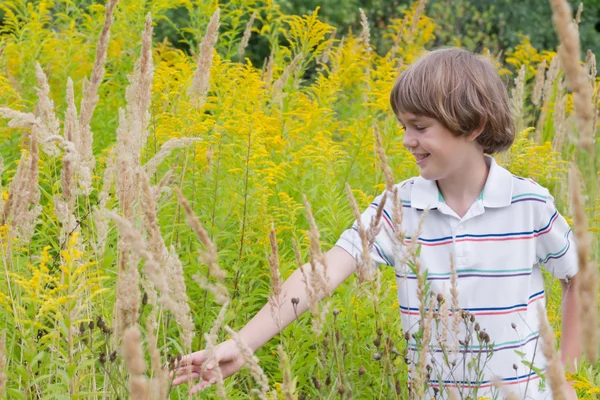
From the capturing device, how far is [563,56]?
73cm

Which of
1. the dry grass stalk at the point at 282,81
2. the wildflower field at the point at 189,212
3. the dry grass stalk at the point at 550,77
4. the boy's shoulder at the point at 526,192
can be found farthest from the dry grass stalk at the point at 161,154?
the dry grass stalk at the point at 550,77

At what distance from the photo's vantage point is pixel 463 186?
2.36 m

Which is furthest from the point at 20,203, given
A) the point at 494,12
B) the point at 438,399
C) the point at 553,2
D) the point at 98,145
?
the point at 494,12

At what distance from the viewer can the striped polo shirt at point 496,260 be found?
2.24 meters

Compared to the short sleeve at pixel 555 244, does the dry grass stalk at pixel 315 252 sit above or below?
above

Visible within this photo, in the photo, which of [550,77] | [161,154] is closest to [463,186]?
[161,154]

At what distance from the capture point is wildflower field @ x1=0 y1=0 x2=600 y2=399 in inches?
51.8

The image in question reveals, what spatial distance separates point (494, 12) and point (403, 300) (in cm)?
998

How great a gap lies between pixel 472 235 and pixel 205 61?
951 millimetres

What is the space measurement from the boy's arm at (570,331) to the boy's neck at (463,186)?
373 millimetres

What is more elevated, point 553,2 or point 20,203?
point 553,2

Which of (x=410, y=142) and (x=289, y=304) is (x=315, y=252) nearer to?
(x=289, y=304)

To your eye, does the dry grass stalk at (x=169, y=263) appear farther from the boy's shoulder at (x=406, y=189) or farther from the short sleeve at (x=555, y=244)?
the short sleeve at (x=555, y=244)

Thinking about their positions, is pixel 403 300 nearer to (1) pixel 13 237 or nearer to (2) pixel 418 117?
(2) pixel 418 117
